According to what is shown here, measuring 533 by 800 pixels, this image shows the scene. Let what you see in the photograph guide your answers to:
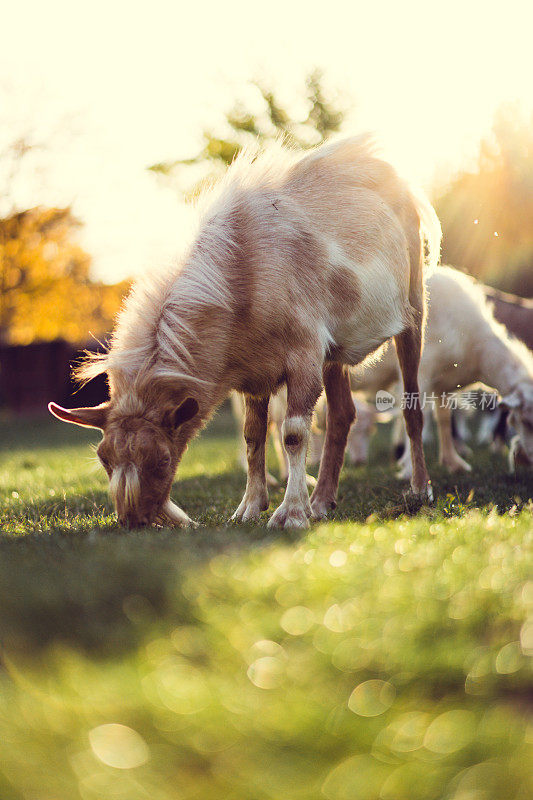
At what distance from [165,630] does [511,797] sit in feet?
3.42

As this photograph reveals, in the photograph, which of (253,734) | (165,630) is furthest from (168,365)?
(253,734)

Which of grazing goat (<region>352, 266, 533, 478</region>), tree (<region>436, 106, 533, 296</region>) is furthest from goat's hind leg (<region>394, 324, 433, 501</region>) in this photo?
tree (<region>436, 106, 533, 296</region>)

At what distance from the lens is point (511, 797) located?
55.7 inches

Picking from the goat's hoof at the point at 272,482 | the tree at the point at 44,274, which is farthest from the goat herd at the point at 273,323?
the tree at the point at 44,274

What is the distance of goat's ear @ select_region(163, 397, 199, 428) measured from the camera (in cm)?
398

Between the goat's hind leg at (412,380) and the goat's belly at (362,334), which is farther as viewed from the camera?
the goat's hind leg at (412,380)

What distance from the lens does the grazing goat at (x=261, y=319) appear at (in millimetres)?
4011

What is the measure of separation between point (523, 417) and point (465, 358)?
2.94ft

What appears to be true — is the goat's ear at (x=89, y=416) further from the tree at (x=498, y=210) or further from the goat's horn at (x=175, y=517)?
the tree at (x=498, y=210)

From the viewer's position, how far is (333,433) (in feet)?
18.2

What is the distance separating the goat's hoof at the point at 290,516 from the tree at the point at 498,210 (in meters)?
16.8

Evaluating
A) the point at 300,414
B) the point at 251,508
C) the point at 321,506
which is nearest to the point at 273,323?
the point at 300,414

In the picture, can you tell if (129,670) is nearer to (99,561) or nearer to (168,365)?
(99,561)

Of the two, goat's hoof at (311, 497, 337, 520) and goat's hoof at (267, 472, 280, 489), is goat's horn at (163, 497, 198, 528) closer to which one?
goat's hoof at (311, 497, 337, 520)
